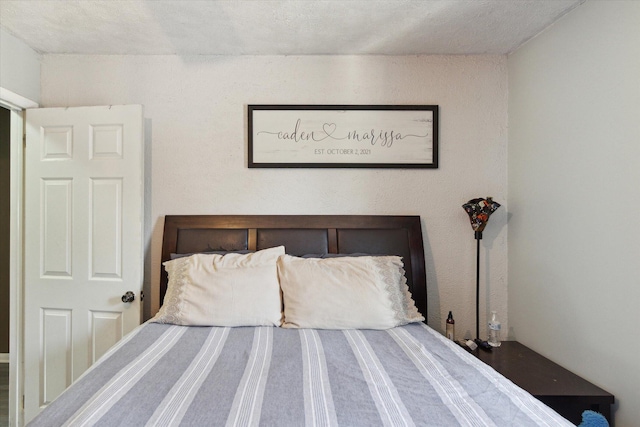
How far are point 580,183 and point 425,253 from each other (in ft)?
3.25

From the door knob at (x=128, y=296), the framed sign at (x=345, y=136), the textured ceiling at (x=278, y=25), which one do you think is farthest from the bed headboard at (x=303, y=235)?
the textured ceiling at (x=278, y=25)

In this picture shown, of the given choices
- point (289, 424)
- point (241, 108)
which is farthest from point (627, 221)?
point (241, 108)

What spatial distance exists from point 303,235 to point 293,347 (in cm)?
89

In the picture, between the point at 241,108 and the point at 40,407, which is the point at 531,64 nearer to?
the point at 241,108

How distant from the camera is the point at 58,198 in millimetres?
2201

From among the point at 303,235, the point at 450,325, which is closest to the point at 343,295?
the point at 303,235

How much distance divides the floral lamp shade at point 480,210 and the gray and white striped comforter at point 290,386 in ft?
2.89

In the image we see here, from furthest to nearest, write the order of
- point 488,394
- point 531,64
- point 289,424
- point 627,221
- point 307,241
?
point 307,241
point 531,64
point 627,221
point 488,394
point 289,424

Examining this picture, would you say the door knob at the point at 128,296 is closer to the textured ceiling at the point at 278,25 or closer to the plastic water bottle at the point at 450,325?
the textured ceiling at the point at 278,25

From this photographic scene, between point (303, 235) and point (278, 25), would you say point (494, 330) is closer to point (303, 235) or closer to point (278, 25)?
point (303, 235)

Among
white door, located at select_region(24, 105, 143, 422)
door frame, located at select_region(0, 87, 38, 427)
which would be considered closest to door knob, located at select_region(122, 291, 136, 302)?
white door, located at select_region(24, 105, 143, 422)

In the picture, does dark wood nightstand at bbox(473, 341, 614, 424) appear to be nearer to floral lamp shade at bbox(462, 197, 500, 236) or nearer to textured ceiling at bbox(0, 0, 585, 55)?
floral lamp shade at bbox(462, 197, 500, 236)

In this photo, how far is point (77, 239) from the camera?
218cm

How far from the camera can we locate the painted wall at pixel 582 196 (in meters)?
1.43
